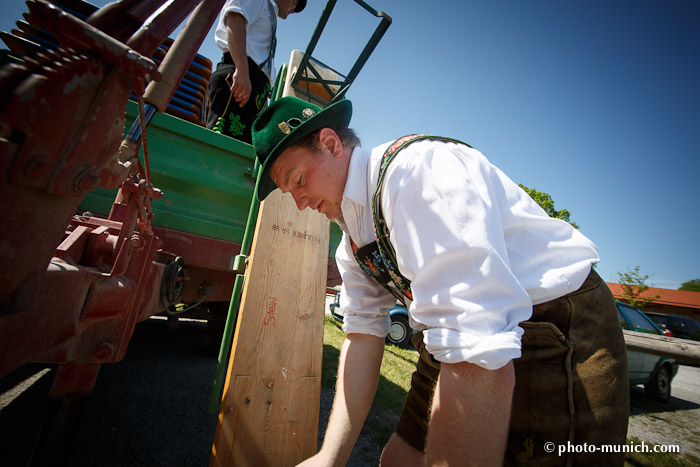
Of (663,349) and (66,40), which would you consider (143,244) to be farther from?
(663,349)

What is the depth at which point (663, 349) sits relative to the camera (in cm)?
247

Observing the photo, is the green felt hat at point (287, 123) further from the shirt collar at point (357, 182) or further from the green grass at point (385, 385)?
the green grass at point (385, 385)

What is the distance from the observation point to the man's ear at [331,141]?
47.8 inches

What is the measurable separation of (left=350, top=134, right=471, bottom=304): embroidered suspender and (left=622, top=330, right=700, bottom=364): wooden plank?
7.14 feet

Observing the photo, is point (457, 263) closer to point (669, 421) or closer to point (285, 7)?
point (285, 7)

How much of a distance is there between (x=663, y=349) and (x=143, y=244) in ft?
12.4

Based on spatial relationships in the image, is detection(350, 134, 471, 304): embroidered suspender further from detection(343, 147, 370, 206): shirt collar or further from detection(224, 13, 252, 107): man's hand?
detection(224, 13, 252, 107): man's hand

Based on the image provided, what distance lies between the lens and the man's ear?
1.21 meters

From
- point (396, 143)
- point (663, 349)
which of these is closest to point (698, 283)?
point (663, 349)

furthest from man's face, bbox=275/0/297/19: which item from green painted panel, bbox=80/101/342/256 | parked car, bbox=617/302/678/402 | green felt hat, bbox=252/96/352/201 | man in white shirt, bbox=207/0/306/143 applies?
parked car, bbox=617/302/678/402

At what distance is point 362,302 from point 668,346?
284 cm

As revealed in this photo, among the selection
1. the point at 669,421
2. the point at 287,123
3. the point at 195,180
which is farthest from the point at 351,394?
the point at 669,421

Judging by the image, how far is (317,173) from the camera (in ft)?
4.10

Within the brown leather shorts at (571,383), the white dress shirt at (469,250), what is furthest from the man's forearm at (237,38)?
the brown leather shorts at (571,383)
